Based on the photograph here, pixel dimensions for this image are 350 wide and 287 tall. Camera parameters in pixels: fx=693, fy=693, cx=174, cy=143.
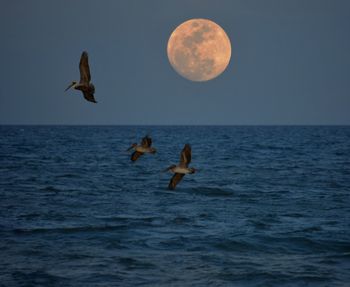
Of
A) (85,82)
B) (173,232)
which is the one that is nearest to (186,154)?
(85,82)

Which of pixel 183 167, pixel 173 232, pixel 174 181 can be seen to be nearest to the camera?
pixel 183 167

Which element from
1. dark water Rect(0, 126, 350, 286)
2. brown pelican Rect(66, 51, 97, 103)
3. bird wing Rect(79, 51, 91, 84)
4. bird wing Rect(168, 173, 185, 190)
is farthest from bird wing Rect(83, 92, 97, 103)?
dark water Rect(0, 126, 350, 286)

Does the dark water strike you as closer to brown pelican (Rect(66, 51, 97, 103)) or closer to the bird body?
the bird body

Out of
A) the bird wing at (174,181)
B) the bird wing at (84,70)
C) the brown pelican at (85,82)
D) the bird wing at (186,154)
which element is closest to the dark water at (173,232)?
the bird wing at (174,181)

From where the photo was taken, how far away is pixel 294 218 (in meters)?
34.6

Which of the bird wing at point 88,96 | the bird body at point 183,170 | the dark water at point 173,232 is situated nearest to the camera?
the bird wing at point 88,96

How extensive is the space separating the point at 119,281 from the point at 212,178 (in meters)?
36.7

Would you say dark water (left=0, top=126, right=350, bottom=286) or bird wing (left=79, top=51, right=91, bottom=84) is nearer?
bird wing (left=79, top=51, right=91, bottom=84)

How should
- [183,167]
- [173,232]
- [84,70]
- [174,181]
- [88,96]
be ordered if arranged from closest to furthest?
[88,96], [84,70], [183,167], [174,181], [173,232]

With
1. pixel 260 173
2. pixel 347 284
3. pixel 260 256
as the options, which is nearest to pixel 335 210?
pixel 260 256

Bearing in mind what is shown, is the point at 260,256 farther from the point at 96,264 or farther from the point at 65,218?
the point at 65,218

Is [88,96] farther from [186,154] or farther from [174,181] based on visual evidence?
[174,181]

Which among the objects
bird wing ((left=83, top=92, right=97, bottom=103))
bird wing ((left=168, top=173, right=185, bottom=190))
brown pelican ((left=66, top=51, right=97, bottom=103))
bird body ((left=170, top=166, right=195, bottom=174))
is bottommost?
bird wing ((left=168, top=173, right=185, bottom=190))

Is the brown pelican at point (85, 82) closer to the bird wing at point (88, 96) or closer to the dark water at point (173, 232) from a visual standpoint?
the bird wing at point (88, 96)
